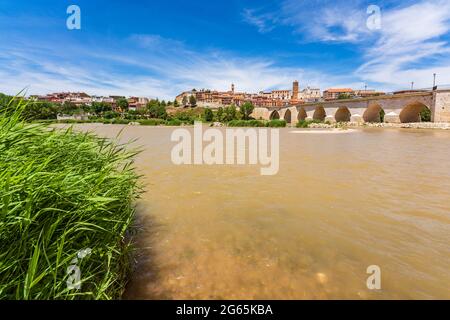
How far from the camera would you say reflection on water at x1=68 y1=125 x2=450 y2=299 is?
9.50ft

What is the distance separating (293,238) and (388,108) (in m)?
51.3

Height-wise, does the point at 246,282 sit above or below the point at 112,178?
below

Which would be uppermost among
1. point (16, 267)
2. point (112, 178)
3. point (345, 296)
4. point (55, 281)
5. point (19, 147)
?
point (19, 147)

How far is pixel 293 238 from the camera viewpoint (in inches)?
163

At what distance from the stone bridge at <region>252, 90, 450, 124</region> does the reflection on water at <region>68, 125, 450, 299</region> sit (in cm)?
4057

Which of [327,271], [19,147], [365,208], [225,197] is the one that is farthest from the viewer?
[225,197]

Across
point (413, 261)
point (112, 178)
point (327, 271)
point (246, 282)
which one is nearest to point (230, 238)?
point (246, 282)

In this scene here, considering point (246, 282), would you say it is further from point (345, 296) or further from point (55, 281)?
point (55, 281)

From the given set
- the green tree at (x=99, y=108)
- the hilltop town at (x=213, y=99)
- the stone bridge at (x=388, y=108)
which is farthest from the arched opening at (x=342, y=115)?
the green tree at (x=99, y=108)

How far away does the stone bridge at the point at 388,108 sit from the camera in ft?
125

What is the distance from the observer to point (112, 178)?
311cm

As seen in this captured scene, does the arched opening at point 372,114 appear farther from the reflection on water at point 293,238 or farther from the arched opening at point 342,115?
the reflection on water at point 293,238

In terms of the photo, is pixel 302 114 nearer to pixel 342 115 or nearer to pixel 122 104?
pixel 342 115

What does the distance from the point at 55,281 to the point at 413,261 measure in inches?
161
